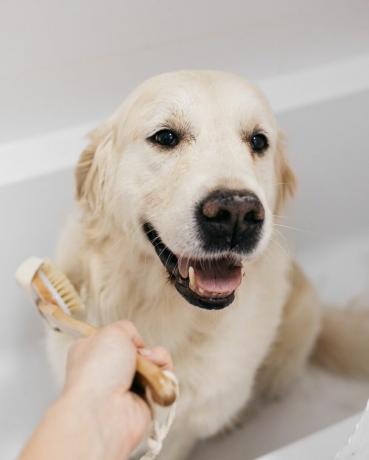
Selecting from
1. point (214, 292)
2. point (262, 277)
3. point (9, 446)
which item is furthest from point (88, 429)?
point (9, 446)

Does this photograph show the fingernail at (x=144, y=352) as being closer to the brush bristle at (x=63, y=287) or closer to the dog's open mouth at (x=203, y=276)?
the dog's open mouth at (x=203, y=276)

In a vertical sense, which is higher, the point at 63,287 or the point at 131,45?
the point at 131,45

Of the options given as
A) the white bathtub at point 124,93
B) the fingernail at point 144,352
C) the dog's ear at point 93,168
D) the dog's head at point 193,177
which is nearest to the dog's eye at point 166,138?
the dog's head at point 193,177

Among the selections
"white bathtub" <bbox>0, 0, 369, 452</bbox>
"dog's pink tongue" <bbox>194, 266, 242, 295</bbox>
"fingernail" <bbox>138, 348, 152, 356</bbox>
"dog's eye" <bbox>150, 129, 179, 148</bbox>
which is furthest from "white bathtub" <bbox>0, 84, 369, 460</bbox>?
"fingernail" <bbox>138, 348, 152, 356</bbox>

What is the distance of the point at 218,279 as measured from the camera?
3.13 feet

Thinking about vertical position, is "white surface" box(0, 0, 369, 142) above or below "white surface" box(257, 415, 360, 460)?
above

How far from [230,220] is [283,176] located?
362 mm

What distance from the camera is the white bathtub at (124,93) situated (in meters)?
1.40

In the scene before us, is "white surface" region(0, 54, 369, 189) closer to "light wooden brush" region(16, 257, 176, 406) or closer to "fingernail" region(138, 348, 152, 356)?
"light wooden brush" region(16, 257, 176, 406)

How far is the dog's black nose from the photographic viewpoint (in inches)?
32.6

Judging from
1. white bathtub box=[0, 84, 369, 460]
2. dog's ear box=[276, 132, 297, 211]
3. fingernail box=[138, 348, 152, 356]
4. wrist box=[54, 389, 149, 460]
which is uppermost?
dog's ear box=[276, 132, 297, 211]

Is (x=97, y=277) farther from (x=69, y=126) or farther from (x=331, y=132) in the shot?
(x=331, y=132)

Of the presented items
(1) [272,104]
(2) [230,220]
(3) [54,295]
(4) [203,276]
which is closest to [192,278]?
(4) [203,276]

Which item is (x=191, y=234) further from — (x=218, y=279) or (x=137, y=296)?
(x=137, y=296)
